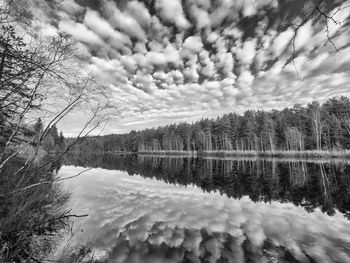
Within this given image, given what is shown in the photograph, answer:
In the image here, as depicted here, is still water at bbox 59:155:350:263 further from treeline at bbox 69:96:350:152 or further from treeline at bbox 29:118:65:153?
treeline at bbox 69:96:350:152

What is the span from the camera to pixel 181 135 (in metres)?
96.0

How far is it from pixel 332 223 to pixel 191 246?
5.67 metres

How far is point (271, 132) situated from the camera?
61.7 metres

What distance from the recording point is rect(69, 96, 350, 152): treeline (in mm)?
52438

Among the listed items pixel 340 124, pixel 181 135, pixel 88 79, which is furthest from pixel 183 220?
pixel 181 135

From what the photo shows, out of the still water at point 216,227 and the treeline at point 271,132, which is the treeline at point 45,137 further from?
the treeline at point 271,132

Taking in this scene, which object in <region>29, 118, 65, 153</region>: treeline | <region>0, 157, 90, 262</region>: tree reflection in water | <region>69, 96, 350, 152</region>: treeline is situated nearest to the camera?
<region>29, 118, 65, 153</region>: treeline

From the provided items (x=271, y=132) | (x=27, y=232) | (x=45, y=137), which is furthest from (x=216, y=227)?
(x=271, y=132)

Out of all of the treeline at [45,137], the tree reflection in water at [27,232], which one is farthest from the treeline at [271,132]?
the tree reflection in water at [27,232]

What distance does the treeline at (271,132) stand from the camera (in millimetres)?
52438

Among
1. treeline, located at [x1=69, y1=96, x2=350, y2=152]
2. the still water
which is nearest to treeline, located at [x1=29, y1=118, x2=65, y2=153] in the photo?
the still water

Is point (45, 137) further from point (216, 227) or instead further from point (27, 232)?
point (216, 227)

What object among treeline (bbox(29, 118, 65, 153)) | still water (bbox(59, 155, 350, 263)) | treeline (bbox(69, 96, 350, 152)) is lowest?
still water (bbox(59, 155, 350, 263))

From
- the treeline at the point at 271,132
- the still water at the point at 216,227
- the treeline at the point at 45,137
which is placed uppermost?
the treeline at the point at 271,132
